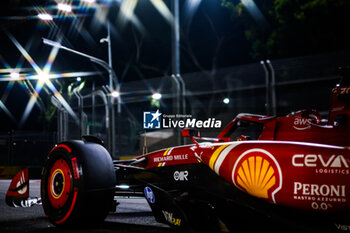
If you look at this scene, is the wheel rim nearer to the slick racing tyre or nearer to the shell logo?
the slick racing tyre

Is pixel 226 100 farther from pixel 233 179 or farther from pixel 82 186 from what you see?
pixel 233 179

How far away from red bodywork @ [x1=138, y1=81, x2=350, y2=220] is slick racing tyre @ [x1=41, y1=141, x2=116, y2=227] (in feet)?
2.29

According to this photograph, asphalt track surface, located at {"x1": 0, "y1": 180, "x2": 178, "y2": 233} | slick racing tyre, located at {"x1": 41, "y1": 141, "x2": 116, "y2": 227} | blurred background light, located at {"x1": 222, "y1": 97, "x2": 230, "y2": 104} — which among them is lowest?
asphalt track surface, located at {"x1": 0, "y1": 180, "x2": 178, "y2": 233}

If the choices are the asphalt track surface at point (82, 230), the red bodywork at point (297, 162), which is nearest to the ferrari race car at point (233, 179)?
the red bodywork at point (297, 162)

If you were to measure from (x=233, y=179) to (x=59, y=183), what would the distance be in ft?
5.88

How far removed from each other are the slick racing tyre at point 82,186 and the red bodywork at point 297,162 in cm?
70

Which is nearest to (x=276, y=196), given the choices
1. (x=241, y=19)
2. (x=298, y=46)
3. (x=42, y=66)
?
(x=298, y=46)

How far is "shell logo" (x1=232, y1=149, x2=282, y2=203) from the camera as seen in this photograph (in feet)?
9.29

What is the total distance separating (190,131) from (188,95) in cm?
1279

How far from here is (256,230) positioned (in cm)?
297

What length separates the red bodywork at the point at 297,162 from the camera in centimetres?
260

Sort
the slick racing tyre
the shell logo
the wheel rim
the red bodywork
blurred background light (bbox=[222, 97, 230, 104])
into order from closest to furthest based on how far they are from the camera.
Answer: the red bodywork < the shell logo < the slick racing tyre < the wheel rim < blurred background light (bbox=[222, 97, 230, 104])

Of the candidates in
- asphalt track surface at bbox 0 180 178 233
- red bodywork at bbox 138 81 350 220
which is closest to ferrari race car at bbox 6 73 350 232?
red bodywork at bbox 138 81 350 220

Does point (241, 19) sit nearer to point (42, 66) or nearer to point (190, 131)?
point (42, 66)
